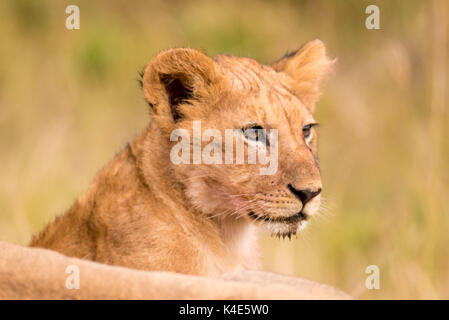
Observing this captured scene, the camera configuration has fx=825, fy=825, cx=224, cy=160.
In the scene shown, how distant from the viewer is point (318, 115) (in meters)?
9.34

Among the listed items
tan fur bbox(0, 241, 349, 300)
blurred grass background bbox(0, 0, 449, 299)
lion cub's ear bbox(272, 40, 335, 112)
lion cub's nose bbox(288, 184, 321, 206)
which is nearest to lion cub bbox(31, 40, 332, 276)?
lion cub's nose bbox(288, 184, 321, 206)

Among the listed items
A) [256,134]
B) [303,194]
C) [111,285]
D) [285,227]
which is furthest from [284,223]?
[111,285]

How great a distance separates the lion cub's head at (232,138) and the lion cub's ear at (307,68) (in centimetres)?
51

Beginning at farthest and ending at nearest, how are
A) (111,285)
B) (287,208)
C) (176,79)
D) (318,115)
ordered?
(318,115) → (176,79) → (287,208) → (111,285)

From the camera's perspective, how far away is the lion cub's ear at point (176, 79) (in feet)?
13.6

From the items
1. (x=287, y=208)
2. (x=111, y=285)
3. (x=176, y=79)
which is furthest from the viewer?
(x=176, y=79)

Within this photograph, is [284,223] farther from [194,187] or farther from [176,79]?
[176,79]

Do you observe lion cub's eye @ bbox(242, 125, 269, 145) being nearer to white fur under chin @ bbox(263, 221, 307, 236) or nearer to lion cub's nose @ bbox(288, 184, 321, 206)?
lion cub's nose @ bbox(288, 184, 321, 206)

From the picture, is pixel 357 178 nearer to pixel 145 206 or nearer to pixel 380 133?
pixel 380 133

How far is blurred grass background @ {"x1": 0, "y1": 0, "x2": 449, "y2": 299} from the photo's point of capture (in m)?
7.20

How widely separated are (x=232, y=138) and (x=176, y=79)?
18.9 inches
